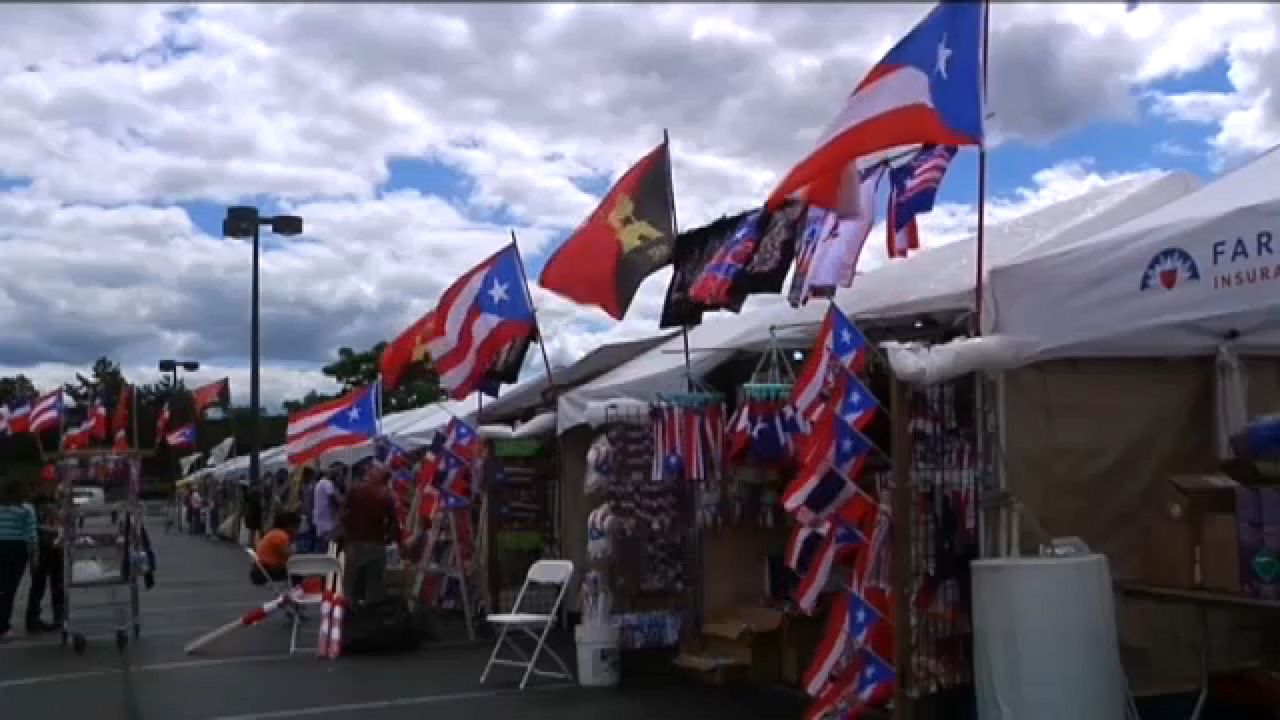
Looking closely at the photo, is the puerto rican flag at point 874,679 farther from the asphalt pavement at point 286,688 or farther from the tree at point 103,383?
the tree at point 103,383

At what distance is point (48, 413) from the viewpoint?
23.4 metres

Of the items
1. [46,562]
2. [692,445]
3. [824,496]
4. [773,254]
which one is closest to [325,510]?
[46,562]

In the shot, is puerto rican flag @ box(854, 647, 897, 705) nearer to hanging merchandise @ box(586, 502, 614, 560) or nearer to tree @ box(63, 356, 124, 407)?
hanging merchandise @ box(586, 502, 614, 560)

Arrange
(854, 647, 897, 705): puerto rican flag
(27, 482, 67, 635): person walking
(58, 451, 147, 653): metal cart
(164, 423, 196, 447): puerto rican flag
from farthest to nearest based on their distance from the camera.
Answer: (164, 423, 196, 447): puerto rican flag < (27, 482, 67, 635): person walking < (58, 451, 147, 653): metal cart < (854, 647, 897, 705): puerto rican flag

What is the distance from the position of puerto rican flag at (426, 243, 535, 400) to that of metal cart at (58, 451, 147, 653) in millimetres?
3415

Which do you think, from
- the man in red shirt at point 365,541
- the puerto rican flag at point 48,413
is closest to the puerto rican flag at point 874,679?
the man in red shirt at point 365,541

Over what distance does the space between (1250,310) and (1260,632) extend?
256 centimetres

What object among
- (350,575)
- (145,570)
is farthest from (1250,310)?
(145,570)

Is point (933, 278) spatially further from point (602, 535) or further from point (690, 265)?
point (602, 535)

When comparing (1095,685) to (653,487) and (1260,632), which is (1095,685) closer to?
(1260,632)

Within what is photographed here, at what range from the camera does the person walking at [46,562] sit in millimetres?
14945

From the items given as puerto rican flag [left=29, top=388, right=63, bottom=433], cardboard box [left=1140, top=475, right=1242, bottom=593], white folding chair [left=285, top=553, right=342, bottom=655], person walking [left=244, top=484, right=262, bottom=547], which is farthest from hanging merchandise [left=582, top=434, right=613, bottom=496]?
person walking [left=244, top=484, right=262, bottom=547]

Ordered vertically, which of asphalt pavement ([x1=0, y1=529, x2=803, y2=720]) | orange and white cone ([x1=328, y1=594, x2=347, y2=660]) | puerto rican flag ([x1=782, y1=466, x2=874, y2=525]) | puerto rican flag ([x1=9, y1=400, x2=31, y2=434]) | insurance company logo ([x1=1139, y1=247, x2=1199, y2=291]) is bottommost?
asphalt pavement ([x1=0, y1=529, x2=803, y2=720])

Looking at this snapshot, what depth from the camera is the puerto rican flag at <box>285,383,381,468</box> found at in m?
16.8
